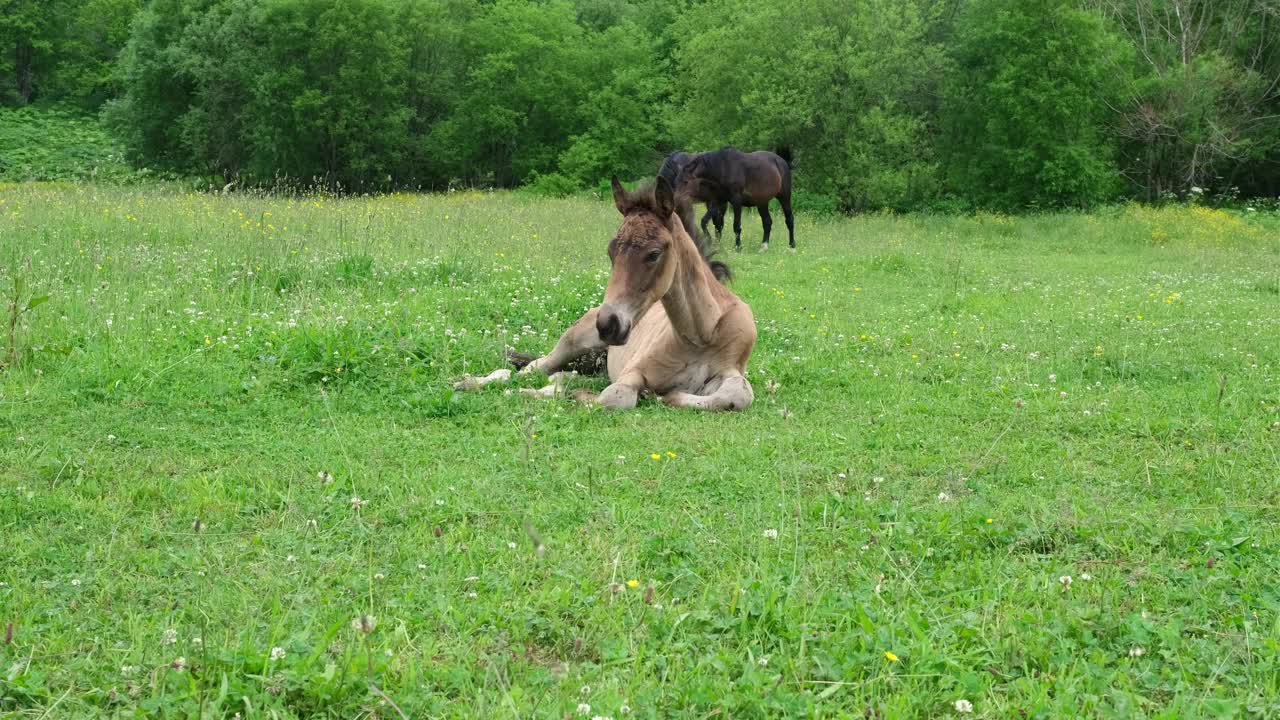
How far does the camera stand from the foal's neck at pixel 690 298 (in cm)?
721

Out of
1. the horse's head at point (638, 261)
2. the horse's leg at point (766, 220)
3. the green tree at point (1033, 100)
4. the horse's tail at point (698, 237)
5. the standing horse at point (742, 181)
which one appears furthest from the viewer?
the green tree at point (1033, 100)

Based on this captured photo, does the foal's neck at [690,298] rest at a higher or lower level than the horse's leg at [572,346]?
higher

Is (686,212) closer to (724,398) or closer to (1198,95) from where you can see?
(724,398)

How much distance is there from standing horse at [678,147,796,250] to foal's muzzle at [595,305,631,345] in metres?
12.4

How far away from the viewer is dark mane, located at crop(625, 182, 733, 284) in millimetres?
6922

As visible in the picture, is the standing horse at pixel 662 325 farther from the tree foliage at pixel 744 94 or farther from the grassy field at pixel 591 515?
the tree foliage at pixel 744 94

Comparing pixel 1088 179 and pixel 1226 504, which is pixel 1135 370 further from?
pixel 1088 179

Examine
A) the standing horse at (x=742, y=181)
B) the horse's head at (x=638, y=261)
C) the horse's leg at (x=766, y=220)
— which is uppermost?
the horse's head at (x=638, y=261)

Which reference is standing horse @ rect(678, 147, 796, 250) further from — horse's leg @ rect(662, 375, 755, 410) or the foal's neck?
horse's leg @ rect(662, 375, 755, 410)

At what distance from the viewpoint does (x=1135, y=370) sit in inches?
316

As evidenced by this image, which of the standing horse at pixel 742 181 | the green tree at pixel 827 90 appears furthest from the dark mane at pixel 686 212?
the green tree at pixel 827 90

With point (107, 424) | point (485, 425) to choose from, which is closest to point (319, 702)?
point (485, 425)

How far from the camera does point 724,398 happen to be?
691 cm

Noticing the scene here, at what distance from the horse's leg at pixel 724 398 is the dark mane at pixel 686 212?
1.31 m
